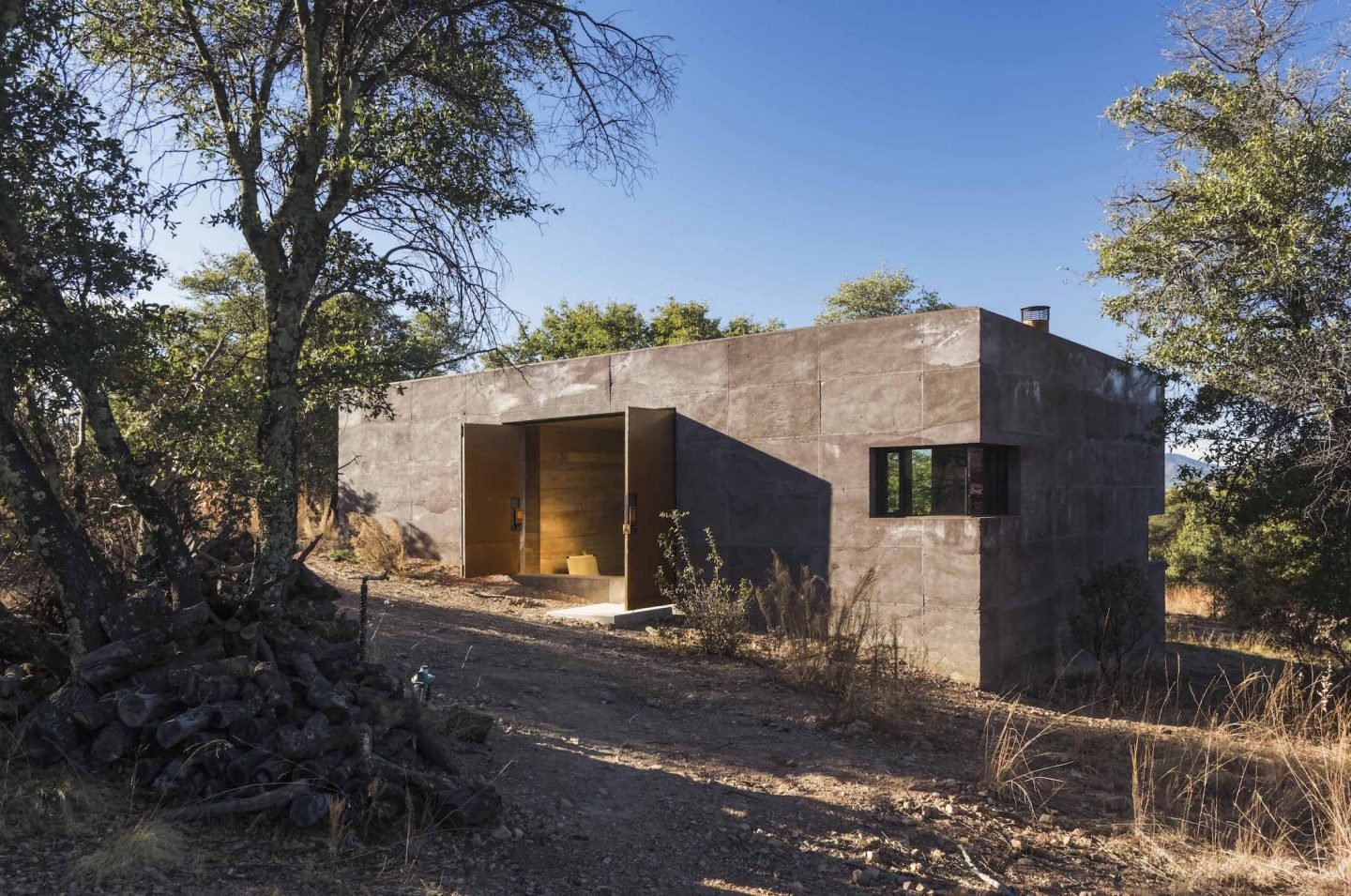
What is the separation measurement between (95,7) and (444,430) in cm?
851

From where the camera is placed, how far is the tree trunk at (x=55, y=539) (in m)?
4.41

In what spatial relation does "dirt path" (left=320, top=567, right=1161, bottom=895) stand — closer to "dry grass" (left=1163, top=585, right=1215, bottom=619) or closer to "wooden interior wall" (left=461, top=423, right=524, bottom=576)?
"wooden interior wall" (left=461, top=423, right=524, bottom=576)

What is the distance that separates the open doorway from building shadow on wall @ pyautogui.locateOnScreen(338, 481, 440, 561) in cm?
158

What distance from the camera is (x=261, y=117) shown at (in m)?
5.70

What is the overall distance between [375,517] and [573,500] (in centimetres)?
339

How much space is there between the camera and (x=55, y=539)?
4520 mm

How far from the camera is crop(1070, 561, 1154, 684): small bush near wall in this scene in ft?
32.7

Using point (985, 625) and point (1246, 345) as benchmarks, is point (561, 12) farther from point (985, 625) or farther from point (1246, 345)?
point (1246, 345)

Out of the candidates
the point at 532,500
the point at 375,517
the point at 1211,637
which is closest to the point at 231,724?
the point at 532,500

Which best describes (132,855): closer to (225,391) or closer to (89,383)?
(89,383)

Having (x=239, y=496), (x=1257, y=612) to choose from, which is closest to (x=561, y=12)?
(x=239, y=496)

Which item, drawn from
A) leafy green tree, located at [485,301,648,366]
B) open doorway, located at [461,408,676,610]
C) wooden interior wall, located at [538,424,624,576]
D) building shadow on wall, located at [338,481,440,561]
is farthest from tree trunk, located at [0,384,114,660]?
leafy green tree, located at [485,301,648,366]

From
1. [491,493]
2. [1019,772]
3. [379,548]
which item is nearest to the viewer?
[1019,772]

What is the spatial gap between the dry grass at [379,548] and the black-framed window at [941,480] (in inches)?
287
